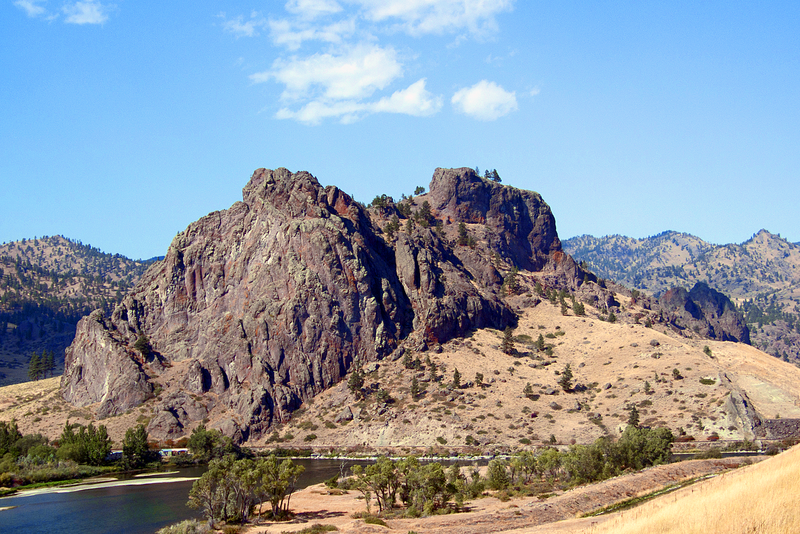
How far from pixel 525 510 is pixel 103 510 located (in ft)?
176

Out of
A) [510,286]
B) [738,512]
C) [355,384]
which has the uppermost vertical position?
[510,286]

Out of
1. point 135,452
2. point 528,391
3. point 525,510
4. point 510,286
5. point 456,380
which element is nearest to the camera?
point 525,510

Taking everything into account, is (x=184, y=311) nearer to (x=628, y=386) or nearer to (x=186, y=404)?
(x=186, y=404)

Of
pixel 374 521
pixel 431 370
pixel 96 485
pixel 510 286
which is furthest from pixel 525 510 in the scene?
pixel 510 286

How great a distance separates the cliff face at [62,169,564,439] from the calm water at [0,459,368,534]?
161 feet

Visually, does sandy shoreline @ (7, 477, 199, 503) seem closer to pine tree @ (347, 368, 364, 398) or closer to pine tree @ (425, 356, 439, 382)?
pine tree @ (347, 368, 364, 398)

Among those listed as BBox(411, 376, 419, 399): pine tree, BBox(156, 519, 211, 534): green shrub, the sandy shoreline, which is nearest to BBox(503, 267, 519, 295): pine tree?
BBox(411, 376, 419, 399): pine tree

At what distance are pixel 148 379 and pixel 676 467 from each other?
12767 cm

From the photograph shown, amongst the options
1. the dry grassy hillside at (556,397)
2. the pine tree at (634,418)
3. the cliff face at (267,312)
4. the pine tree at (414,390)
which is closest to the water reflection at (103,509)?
the dry grassy hillside at (556,397)

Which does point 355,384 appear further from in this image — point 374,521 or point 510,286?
point 374,521

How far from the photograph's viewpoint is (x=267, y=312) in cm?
15950

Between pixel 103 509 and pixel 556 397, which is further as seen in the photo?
pixel 556 397

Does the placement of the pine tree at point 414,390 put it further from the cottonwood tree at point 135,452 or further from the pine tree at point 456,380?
the cottonwood tree at point 135,452

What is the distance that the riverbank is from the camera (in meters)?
52.6
